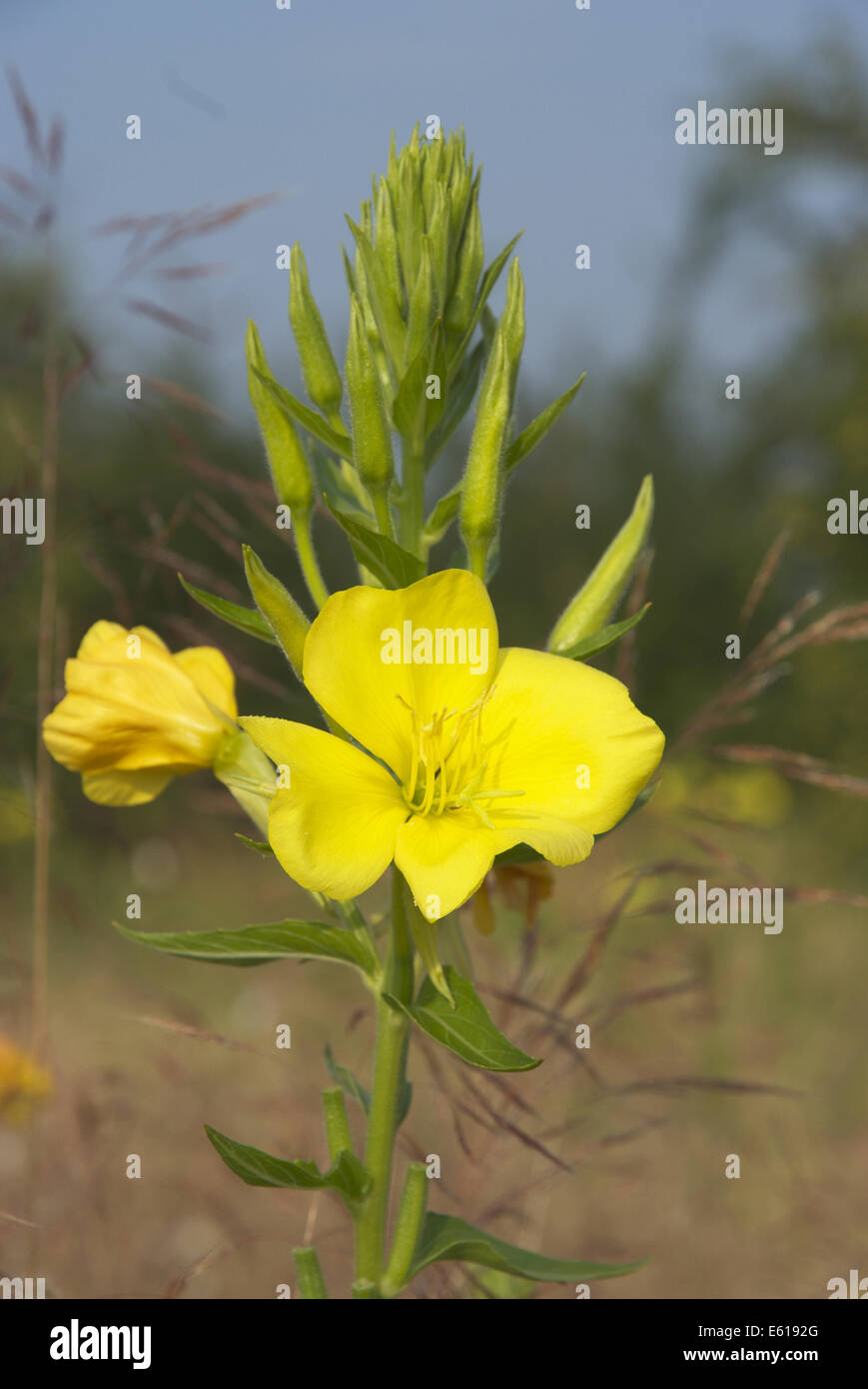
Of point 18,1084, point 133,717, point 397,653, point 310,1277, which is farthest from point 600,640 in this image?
point 18,1084

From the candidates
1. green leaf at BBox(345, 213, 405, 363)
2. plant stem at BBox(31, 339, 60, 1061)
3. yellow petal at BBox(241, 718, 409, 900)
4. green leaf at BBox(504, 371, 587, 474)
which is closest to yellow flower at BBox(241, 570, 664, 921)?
yellow petal at BBox(241, 718, 409, 900)

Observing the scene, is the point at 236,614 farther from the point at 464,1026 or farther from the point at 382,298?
the point at 464,1026

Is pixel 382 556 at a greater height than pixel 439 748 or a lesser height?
greater

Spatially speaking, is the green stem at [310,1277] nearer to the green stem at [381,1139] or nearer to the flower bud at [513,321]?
the green stem at [381,1139]

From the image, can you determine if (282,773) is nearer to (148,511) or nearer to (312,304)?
(312,304)

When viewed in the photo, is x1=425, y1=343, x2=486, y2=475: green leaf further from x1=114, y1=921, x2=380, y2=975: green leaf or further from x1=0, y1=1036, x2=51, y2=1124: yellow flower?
x1=0, y1=1036, x2=51, y2=1124: yellow flower

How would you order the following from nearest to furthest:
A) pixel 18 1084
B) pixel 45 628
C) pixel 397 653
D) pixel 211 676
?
Result: 1. pixel 397 653
2. pixel 211 676
3. pixel 45 628
4. pixel 18 1084
